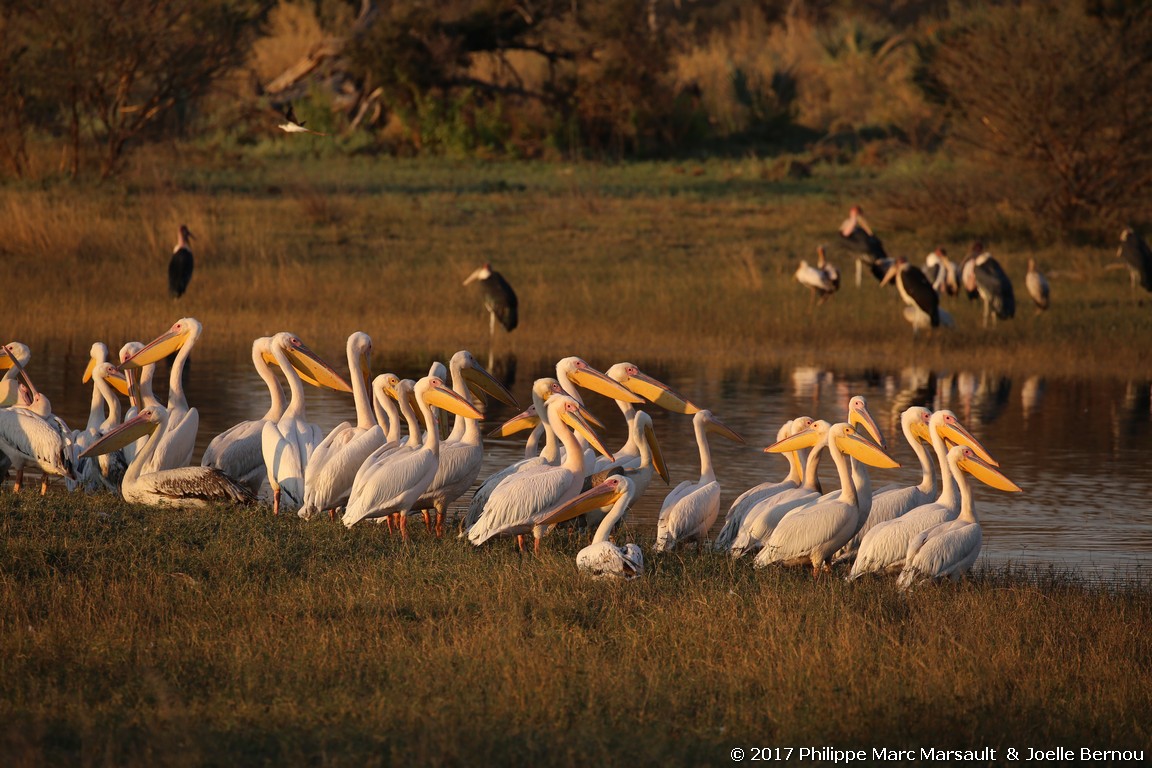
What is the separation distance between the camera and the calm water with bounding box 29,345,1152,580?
27.2ft

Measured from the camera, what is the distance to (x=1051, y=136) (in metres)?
19.6

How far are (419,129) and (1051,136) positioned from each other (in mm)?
10999

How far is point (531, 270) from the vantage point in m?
17.3

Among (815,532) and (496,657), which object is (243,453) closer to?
(815,532)

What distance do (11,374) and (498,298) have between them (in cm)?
620

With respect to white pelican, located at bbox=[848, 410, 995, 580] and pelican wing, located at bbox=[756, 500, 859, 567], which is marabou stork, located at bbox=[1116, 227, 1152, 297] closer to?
white pelican, located at bbox=[848, 410, 995, 580]

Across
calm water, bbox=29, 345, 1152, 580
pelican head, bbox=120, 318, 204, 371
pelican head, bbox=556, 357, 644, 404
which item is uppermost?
pelican head, bbox=120, 318, 204, 371

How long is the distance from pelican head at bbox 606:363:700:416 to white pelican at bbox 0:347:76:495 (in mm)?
2725

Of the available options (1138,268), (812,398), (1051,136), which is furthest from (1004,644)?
(1051,136)

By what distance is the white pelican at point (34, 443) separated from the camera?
7.81 metres

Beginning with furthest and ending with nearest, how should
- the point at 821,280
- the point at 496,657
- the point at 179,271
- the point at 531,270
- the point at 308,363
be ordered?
the point at 531,270
the point at 821,280
the point at 179,271
the point at 308,363
the point at 496,657

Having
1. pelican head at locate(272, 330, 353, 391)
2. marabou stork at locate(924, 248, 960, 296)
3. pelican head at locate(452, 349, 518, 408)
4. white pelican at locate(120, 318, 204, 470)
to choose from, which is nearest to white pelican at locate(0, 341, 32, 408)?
white pelican at locate(120, 318, 204, 470)

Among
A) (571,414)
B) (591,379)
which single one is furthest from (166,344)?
(571,414)

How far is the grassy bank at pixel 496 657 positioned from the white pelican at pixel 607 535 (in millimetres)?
87
